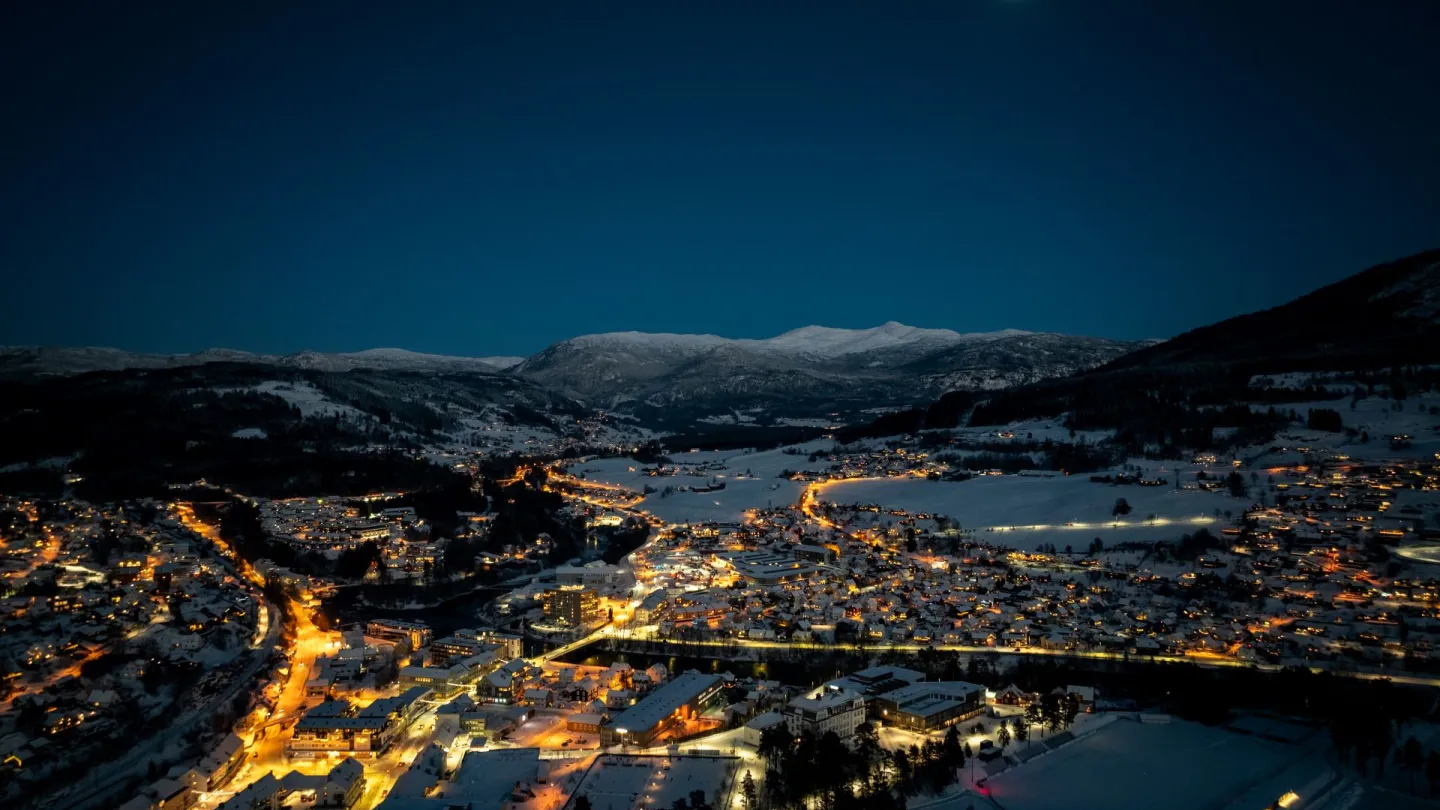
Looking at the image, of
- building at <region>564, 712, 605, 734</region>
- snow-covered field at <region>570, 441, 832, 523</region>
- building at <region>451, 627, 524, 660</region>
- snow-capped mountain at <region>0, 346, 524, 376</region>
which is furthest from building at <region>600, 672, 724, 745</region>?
snow-capped mountain at <region>0, 346, 524, 376</region>

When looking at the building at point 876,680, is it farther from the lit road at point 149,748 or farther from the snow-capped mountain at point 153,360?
the snow-capped mountain at point 153,360

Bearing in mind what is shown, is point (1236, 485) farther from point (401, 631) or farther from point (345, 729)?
point (345, 729)

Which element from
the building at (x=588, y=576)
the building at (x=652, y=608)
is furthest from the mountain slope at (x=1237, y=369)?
the building at (x=588, y=576)

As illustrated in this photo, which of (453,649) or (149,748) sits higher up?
(453,649)

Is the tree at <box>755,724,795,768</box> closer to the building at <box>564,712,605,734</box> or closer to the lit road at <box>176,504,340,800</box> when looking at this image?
the building at <box>564,712,605,734</box>

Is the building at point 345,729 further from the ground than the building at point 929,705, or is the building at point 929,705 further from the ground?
the building at point 345,729

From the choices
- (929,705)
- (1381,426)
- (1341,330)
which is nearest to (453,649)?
(929,705)
